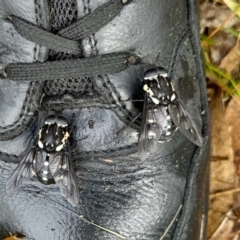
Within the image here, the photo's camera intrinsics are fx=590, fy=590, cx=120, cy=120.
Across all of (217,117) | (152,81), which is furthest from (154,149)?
(217,117)

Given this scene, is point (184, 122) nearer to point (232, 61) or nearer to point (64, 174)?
point (64, 174)

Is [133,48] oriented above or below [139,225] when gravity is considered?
above

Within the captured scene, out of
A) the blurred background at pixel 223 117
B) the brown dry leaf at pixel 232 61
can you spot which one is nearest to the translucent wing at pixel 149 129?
the blurred background at pixel 223 117

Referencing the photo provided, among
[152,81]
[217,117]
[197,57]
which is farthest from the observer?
[217,117]

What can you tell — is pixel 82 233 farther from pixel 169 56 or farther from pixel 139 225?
pixel 169 56

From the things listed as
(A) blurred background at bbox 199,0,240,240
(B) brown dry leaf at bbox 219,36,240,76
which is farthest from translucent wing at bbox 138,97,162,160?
(B) brown dry leaf at bbox 219,36,240,76

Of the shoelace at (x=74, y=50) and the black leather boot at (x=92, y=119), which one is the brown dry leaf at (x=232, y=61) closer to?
the black leather boot at (x=92, y=119)

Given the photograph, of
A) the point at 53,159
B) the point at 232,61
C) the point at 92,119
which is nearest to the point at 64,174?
the point at 53,159
